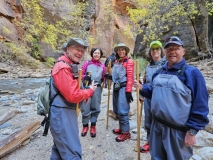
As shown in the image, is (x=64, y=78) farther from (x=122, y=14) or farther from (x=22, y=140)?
(x=122, y=14)

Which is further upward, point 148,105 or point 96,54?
point 96,54

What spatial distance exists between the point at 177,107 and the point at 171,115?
10cm

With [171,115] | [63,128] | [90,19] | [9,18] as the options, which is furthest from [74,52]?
[90,19]

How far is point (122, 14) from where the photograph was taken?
32.6 metres

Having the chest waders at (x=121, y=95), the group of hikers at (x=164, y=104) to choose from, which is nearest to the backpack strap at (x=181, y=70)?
the group of hikers at (x=164, y=104)

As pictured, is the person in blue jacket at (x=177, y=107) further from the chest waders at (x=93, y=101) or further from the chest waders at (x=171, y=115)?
the chest waders at (x=93, y=101)

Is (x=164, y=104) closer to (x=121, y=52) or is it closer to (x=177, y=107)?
(x=177, y=107)

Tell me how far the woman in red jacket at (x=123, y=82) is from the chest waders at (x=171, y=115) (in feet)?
4.27

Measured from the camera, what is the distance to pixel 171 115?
168cm

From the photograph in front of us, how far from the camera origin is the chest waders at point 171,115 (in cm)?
166

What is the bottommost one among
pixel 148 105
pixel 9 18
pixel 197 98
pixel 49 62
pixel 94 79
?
pixel 148 105

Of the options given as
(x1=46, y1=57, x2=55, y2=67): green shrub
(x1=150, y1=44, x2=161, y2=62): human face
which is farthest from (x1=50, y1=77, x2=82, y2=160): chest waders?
(x1=46, y1=57, x2=55, y2=67): green shrub

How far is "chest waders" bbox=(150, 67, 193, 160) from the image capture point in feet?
5.45

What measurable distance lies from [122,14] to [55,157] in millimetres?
33359
